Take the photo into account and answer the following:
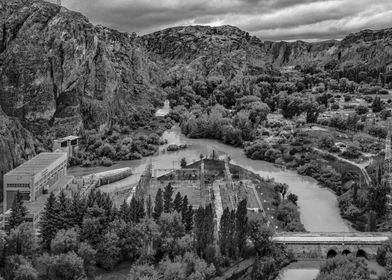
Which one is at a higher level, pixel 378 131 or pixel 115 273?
pixel 378 131

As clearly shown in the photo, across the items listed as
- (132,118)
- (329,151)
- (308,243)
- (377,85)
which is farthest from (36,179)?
(377,85)

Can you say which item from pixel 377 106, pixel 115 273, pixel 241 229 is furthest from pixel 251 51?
pixel 115 273

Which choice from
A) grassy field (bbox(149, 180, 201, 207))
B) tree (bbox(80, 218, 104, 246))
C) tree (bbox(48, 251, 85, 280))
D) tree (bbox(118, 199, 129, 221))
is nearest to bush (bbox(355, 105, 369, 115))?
grassy field (bbox(149, 180, 201, 207))

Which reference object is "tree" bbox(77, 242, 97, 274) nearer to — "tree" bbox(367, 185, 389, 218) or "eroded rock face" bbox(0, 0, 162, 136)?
"tree" bbox(367, 185, 389, 218)

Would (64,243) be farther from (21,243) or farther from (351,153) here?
(351,153)

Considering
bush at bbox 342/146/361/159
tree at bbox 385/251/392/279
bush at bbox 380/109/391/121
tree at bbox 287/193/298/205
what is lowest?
tree at bbox 385/251/392/279

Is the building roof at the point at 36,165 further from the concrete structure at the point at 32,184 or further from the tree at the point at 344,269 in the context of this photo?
the tree at the point at 344,269
